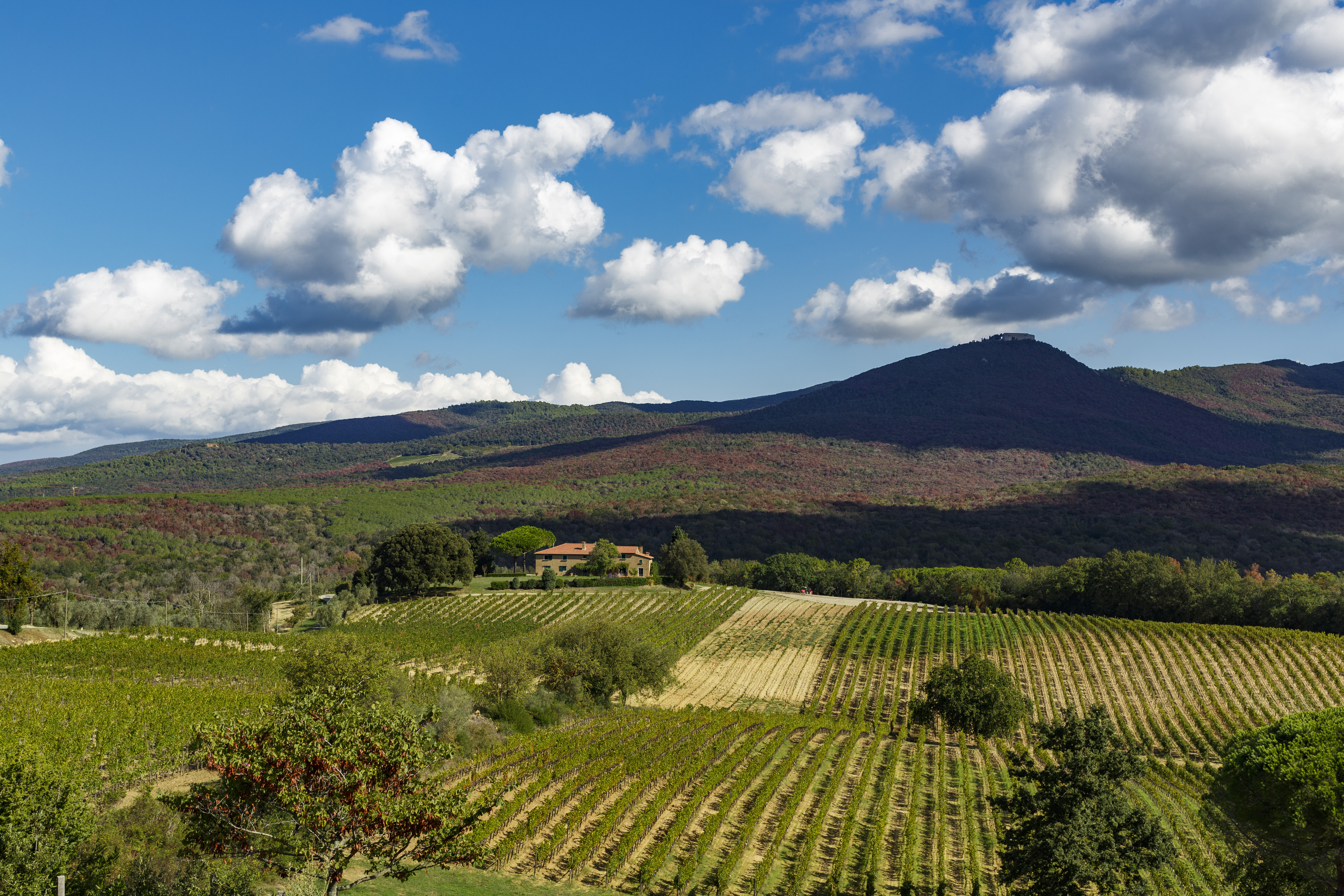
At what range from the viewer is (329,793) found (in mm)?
14328

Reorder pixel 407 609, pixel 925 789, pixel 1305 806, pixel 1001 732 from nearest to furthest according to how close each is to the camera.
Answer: pixel 1305 806 → pixel 925 789 → pixel 1001 732 → pixel 407 609

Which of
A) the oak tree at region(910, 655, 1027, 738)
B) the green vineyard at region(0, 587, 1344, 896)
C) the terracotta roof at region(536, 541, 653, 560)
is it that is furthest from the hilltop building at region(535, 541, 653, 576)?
the oak tree at region(910, 655, 1027, 738)

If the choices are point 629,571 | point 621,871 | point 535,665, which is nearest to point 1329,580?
point 629,571

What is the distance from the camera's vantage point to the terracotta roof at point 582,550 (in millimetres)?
105500

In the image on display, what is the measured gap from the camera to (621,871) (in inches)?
990

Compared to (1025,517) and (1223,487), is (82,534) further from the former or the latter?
(1223,487)

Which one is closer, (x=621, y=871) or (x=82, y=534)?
(x=621, y=871)

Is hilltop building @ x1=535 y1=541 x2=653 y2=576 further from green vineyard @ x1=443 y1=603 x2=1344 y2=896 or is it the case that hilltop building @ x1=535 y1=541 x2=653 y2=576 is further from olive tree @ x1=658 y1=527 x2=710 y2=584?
green vineyard @ x1=443 y1=603 x2=1344 y2=896

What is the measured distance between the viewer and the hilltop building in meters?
104

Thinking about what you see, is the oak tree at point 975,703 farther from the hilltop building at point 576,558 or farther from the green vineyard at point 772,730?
the hilltop building at point 576,558

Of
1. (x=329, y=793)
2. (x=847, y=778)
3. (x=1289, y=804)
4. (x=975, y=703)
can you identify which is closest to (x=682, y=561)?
(x=975, y=703)

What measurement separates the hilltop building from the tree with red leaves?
8715 cm

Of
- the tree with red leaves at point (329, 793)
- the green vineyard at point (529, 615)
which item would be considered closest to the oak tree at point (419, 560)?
the green vineyard at point (529, 615)

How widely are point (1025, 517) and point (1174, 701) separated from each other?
83544 millimetres
